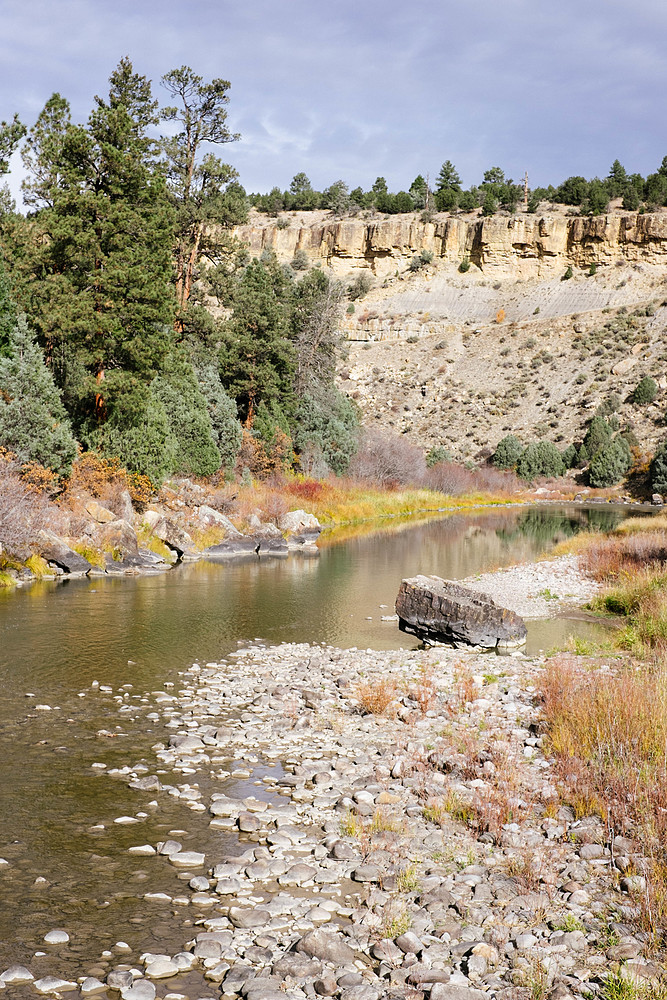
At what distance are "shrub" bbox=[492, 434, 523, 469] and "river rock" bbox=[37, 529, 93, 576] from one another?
171 ft

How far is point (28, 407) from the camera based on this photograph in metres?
23.1

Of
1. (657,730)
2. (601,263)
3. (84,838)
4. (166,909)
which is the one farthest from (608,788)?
(601,263)

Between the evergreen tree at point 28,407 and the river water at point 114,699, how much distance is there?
176 inches

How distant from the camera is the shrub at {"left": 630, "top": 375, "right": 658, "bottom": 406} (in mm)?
71438

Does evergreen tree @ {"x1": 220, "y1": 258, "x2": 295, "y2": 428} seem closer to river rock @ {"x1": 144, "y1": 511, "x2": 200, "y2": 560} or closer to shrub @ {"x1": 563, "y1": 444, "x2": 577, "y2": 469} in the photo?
river rock @ {"x1": 144, "y1": 511, "x2": 200, "y2": 560}

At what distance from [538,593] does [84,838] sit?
636 inches

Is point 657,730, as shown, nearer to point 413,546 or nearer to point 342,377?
point 413,546

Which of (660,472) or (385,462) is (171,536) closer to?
(385,462)

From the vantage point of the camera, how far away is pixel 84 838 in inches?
291

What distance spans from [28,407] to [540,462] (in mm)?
53958

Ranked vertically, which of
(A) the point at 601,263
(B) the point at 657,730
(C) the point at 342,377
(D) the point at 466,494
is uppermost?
(A) the point at 601,263

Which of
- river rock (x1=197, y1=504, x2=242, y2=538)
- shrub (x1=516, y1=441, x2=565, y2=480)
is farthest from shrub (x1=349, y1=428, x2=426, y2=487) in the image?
river rock (x1=197, y1=504, x2=242, y2=538)

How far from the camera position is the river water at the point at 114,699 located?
622 centimetres

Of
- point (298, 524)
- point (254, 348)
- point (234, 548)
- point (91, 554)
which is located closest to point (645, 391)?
point (254, 348)
